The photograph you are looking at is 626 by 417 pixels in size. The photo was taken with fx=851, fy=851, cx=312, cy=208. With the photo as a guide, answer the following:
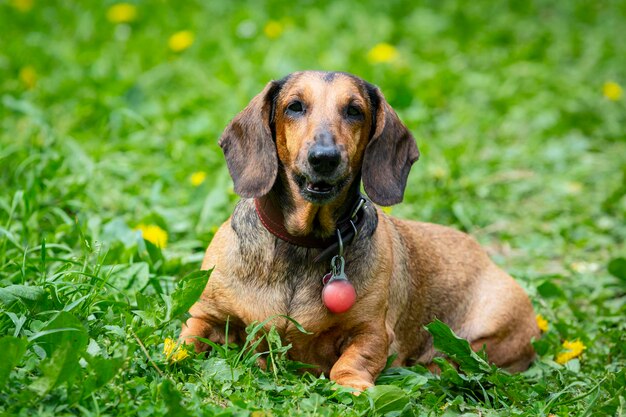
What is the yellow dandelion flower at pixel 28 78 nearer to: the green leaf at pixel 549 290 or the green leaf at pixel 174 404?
the green leaf at pixel 549 290

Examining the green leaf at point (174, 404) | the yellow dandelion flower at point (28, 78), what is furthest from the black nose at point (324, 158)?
the yellow dandelion flower at point (28, 78)

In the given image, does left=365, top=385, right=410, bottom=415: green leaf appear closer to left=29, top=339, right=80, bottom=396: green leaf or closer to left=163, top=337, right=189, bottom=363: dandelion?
left=163, top=337, right=189, bottom=363: dandelion

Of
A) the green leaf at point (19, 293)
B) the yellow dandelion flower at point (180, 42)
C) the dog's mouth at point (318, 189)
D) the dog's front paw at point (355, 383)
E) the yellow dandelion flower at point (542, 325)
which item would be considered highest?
the yellow dandelion flower at point (180, 42)

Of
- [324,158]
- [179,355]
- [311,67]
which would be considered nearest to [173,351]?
[179,355]

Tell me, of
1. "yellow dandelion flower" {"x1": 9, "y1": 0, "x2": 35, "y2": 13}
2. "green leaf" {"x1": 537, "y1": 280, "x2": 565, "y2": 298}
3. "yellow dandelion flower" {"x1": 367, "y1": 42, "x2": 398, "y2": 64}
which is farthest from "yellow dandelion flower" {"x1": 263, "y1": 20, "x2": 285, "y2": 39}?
"green leaf" {"x1": 537, "y1": 280, "x2": 565, "y2": 298}

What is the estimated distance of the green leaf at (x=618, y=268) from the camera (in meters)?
5.16

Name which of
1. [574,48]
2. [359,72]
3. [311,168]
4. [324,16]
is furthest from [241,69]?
[311,168]

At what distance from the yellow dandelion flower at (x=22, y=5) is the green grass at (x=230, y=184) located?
0.04m

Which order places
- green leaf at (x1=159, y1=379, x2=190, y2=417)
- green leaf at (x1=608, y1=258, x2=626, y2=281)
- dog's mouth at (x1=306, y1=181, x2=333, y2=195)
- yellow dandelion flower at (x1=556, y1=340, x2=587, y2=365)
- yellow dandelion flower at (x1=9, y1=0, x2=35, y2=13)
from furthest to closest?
yellow dandelion flower at (x1=9, y1=0, x2=35, y2=13), green leaf at (x1=608, y1=258, x2=626, y2=281), yellow dandelion flower at (x1=556, y1=340, x2=587, y2=365), dog's mouth at (x1=306, y1=181, x2=333, y2=195), green leaf at (x1=159, y1=379, x2=190, y2=417)

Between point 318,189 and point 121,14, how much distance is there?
19.2 feet

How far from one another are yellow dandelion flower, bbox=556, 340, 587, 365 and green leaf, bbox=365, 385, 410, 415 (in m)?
1.42

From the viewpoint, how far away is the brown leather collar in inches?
152

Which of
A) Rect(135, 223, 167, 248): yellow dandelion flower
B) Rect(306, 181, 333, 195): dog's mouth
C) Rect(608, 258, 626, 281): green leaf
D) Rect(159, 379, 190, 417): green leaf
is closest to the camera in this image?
Rect(159, 379, 190, 417): green leaf

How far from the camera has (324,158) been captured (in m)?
3.52
